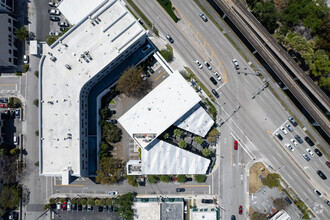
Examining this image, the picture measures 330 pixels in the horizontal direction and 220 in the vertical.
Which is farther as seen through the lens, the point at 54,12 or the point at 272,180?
the point at 54,12

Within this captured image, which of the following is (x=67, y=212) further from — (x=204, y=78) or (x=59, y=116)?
(x=204, y=78)

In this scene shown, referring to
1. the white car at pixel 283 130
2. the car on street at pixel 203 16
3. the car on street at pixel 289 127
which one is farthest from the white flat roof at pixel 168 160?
the car on street at pixel 203 16

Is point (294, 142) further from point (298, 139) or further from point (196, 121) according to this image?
point (196, 121)

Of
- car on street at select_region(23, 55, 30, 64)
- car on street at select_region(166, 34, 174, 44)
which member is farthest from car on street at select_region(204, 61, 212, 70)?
car on street at select_region(23, 55, 30, 64)

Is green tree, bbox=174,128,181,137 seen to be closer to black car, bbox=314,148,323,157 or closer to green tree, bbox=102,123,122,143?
green tree, bbox=102,123,122,143

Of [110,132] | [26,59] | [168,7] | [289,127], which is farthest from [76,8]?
[289,127]

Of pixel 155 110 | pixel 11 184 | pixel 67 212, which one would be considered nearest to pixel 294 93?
pixel 155 110
